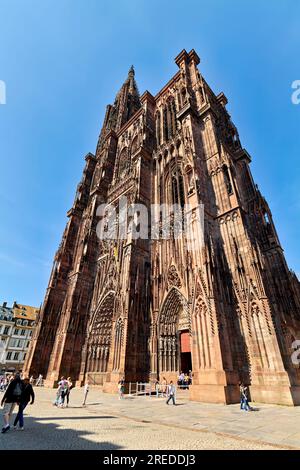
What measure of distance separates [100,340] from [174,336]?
298 inches

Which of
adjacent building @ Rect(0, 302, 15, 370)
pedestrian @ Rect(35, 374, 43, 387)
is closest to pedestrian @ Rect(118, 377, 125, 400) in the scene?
pedestrian @ Rect(35, 374, 43, 387)

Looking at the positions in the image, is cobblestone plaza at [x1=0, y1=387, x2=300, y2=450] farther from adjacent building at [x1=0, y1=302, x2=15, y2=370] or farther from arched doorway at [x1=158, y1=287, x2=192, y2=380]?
adjacent building at [x1=0, y1=302, x2=15, y2=370]

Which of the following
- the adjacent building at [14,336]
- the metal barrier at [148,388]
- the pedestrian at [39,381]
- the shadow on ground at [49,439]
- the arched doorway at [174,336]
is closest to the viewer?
the shadow on ground at [49,439]

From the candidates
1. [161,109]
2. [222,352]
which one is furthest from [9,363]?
[161,109]

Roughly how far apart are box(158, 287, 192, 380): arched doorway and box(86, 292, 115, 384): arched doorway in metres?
6.06

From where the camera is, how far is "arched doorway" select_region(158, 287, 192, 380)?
15.5 m

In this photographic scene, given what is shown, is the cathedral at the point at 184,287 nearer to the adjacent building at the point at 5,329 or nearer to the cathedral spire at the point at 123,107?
the cathedral spire at the point at 123,107

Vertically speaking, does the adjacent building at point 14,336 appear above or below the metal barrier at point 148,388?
above

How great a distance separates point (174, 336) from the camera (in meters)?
16.2

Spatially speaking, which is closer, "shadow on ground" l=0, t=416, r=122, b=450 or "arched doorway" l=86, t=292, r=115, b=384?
"shadow on ground" l=0, t=416, r=122, b=450

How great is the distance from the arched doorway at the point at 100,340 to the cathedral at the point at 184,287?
89 mm

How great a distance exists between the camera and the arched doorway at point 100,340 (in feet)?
63.7

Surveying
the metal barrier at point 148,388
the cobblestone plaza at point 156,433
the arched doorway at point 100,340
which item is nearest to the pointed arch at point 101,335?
the arched doorway at point 100,340

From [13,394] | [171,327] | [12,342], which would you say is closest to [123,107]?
[171,327]
